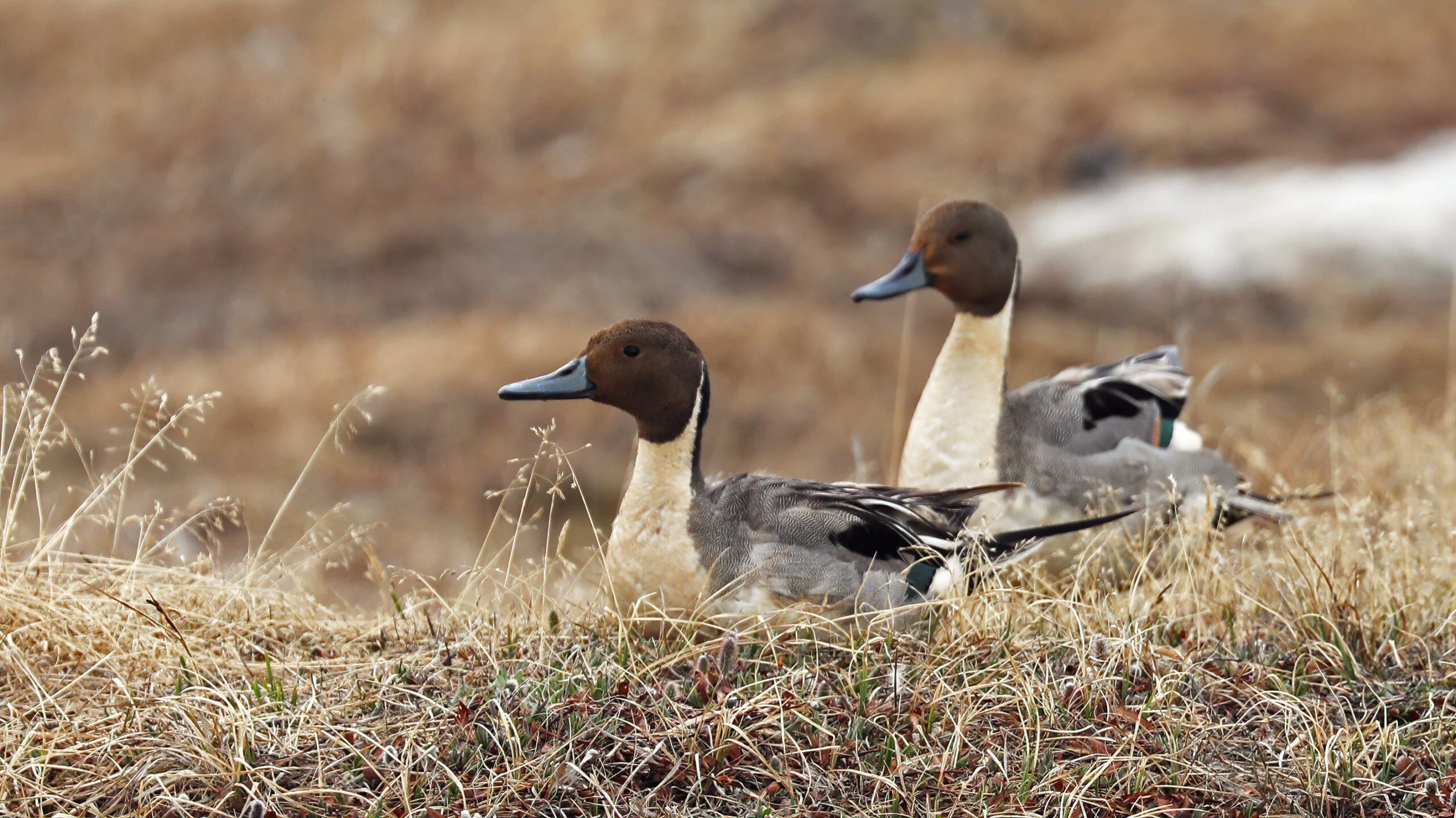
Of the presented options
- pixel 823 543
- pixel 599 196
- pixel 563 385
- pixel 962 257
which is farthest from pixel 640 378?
pixel 599 196

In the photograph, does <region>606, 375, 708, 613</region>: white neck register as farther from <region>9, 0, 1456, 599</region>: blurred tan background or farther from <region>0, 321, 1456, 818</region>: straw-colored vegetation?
<region>9, 0, 1456, 599</region>: blurred tan background

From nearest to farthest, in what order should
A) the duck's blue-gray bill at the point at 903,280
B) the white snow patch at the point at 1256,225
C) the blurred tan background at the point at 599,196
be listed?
the duck's blue-gray bill at the point at 903,280 < the blurred tan background at the point at 599,196 < the white snow patch at the point at 1256,225

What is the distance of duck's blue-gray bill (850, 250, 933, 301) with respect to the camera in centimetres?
437

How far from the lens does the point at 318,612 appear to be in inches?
147

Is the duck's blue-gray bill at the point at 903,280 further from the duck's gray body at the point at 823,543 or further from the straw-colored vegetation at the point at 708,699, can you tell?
the straw-colored vegetation at the point at 708,699

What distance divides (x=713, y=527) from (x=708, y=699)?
63 centimetres

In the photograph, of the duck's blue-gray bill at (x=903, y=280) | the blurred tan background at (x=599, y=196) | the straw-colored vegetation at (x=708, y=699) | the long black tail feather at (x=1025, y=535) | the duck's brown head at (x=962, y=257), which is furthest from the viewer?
the blurred tan background at (x=599, y=196)

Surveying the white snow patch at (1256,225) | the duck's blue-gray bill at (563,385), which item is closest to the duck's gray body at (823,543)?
the duck's blue-gray bill at (563,385)

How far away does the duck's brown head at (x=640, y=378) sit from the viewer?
11.7ft

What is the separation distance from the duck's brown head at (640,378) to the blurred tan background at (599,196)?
20.8ft

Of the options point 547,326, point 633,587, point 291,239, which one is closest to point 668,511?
point 633,587

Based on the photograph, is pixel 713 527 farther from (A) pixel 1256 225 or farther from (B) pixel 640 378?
(A) pixel 1256 225

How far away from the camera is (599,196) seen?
44.2ft

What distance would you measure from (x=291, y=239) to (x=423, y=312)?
168 cm
